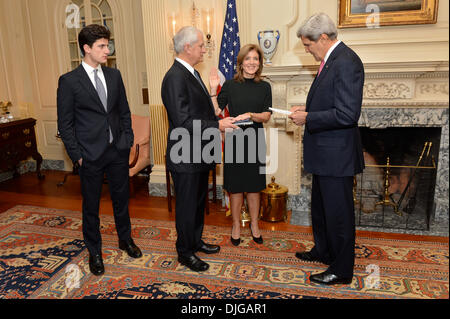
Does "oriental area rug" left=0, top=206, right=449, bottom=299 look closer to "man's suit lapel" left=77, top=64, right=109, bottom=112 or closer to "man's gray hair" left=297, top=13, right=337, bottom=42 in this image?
"man's suit lapel" left=77, top=64, right=109, bottom=112

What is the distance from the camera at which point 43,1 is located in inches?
225

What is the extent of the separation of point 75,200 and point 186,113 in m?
2.83

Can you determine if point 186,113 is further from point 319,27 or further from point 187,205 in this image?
point 319,27

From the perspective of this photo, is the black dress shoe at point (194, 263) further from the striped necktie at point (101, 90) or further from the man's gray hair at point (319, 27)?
the man's gray hair at point (319, 27)

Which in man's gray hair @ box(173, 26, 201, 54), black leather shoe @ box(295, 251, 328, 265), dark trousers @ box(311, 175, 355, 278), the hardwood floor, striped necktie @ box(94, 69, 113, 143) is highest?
man's gray hair @ box(173, 26, 201, 54)

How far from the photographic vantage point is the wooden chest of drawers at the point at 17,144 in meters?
5.24

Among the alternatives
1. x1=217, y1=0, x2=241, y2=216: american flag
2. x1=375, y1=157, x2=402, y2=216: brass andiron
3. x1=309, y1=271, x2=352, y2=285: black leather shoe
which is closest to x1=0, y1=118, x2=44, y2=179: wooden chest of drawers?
x1=217, y1=0, x2=241, y2=216: american flag

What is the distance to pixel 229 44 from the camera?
4.01 meters

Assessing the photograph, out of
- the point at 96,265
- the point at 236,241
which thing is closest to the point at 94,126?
the point at 96,265

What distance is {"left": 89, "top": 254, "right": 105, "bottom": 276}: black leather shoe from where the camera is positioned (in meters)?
2.98

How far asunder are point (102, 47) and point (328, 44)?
1.57 m

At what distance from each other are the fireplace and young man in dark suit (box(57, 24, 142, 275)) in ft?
8.07
